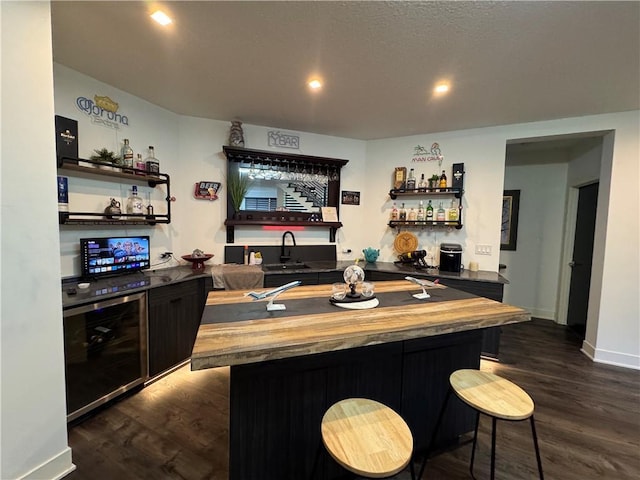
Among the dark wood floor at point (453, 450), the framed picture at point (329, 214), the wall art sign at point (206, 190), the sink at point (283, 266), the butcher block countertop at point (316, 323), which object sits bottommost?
the dark wood floor at point (453, 450)

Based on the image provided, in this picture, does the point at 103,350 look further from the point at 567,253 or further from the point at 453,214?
the point at 567,253

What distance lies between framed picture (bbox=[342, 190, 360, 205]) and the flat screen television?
2.51 meters

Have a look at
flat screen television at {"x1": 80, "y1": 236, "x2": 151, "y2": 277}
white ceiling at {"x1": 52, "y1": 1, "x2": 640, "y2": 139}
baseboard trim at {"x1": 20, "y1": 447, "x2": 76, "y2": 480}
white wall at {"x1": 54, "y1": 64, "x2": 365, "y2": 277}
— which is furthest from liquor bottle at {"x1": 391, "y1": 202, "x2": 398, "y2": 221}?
baseboard trim at {"x1": 20, "y1": 447, "x2": 76, "y2": 480}

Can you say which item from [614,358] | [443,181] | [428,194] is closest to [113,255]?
[428,194]

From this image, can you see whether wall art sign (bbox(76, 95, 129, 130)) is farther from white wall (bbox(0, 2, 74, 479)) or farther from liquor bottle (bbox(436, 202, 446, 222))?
liquor bottle (bbox(436, 202, 446, 222))

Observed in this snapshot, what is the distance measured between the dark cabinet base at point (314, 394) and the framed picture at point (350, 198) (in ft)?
8.61

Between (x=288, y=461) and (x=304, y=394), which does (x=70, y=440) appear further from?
(x=304, y=394)

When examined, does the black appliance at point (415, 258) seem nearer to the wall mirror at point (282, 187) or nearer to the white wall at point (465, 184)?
the white wall at point (465, 184)

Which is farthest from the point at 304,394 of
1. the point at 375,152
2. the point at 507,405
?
the point at 375,152

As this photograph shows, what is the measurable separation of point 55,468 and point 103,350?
0.71 metres

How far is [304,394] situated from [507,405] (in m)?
0.94

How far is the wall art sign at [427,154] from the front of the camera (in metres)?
3.67

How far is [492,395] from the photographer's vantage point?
4.40 feet

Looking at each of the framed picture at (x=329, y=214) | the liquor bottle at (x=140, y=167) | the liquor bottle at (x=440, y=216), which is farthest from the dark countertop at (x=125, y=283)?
the liquor bottle at (x=440, y=216)
